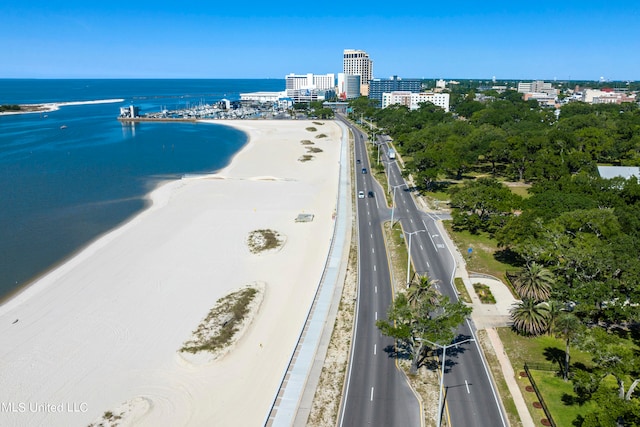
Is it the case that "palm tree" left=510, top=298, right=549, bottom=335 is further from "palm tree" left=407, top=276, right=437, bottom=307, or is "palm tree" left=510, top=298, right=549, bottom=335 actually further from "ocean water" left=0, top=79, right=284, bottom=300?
"ocean water" left=0, top=79, right=284, bottom=300

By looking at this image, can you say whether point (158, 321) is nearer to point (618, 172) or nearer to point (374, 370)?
point (374, 370)

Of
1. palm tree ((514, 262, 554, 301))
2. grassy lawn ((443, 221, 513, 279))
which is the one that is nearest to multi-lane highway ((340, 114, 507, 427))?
grassy lawn ((443, 221, 513, 279))

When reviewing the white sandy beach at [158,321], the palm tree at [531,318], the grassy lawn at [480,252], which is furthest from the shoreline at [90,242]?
the grassy lawn at [480,252]

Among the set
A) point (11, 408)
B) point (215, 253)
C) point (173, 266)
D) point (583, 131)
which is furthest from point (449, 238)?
point (583, 131)

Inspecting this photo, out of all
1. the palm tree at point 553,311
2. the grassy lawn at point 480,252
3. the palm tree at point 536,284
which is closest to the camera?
the palm tree at point 553,311

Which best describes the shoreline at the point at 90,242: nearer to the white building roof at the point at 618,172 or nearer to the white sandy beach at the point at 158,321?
the white sandy beach at the point at 158,321

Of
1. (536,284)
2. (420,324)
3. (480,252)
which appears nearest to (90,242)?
(420,324)
